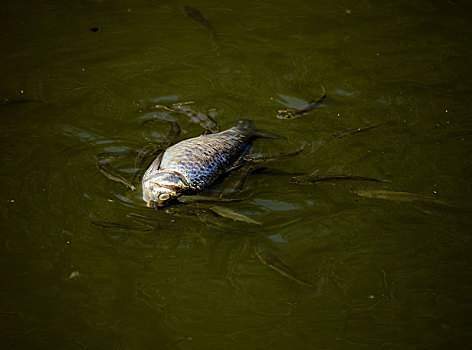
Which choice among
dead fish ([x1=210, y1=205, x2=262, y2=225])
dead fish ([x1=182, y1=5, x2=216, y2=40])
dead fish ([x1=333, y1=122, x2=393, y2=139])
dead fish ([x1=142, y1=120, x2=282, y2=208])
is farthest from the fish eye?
dead fish ([x1=182, y1=5, x2=216, y2=40])

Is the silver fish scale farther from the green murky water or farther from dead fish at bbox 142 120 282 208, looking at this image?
the green murky water

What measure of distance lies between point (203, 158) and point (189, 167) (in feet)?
0.49

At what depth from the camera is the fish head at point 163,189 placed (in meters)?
3.59

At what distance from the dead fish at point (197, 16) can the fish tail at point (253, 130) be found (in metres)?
2.03

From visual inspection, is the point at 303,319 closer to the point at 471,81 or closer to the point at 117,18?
the point at 471,81

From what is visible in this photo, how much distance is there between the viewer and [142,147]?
4375 millimetres

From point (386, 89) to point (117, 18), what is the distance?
368 centimetres

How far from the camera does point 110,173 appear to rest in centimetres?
398

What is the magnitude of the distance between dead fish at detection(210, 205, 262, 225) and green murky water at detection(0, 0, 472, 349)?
17cm

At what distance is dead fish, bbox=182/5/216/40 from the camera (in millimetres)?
6254

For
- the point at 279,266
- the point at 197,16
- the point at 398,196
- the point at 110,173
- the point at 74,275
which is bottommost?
the point at 74,275

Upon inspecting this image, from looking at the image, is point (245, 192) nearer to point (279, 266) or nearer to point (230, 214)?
point (230, 214)

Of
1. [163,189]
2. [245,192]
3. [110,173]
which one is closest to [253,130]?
[245,192]

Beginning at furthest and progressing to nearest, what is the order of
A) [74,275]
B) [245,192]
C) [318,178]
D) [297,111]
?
1. [297,111]
2. [318,178]
3. [245,192]
4. [74,275]
